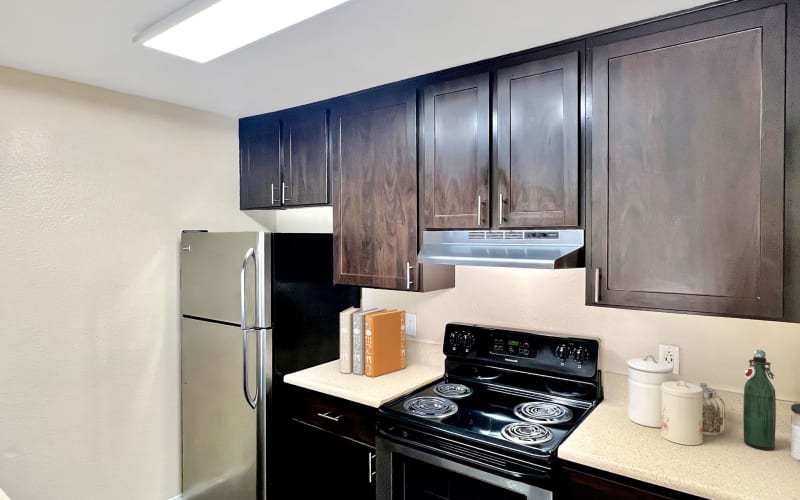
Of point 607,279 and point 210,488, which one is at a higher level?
point 607,279

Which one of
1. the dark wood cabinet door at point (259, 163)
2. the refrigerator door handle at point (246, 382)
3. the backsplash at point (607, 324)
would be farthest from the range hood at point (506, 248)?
the dark wood cabinet door at point (259, 163)

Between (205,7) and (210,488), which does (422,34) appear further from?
(210,488)

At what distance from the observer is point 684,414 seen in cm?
159

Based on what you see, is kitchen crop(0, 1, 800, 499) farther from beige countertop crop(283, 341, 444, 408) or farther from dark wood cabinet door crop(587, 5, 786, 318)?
dark wood cabinet door crop(587, 5, 786, 318)

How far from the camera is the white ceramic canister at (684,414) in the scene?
1.58m

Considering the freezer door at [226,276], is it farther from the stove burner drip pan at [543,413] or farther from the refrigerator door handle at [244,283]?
the stove burner drip pan at [543,413]

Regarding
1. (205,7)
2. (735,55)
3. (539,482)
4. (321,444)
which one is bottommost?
(321,444)

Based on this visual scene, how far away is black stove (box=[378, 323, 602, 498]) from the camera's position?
66.7 inches

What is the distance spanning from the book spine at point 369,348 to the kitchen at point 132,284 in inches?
15.3

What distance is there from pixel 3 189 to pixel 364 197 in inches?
64.6

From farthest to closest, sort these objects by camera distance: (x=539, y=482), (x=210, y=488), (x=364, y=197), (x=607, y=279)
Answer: (x=210, y=488)
(x=364, y=197)
(x=607, y=279)
(x=539, y=482)

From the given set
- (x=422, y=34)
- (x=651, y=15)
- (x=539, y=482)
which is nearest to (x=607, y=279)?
(x=539, y=482)

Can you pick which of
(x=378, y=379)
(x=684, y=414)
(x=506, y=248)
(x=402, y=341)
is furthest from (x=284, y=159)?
(x=684, y=414)

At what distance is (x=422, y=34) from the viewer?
1775 mm
